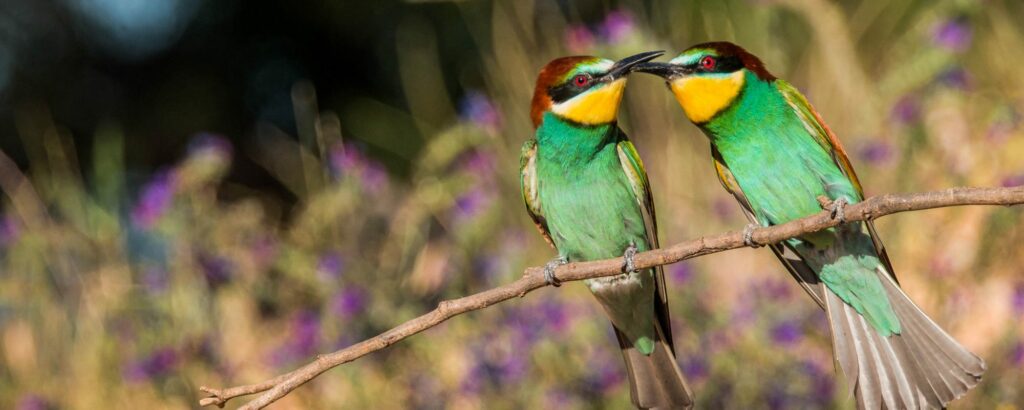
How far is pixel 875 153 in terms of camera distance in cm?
376

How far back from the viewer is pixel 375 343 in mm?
2061

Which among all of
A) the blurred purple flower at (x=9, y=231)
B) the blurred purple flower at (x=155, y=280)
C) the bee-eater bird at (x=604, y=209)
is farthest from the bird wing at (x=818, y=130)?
the blurred purple flower at (x=9, y=231)

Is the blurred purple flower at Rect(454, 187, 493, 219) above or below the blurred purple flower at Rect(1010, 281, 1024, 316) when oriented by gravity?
above

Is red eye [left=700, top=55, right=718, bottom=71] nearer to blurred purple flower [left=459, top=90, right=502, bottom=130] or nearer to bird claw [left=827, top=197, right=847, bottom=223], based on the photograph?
bird claw [left=827, top=197, right=847, bottom=223]

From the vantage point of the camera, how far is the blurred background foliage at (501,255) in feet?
11.4

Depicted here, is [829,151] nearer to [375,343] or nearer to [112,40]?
[375,343]

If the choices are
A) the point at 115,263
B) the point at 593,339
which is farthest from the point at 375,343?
the point at 115,263

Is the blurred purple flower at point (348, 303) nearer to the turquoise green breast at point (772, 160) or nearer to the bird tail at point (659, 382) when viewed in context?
the bird tail at point (659, 382)

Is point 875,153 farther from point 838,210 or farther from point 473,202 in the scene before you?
point 838,210

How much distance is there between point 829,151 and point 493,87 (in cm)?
330

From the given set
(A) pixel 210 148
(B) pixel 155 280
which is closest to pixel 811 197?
(A) pixel 210 148

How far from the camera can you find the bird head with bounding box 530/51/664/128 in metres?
2.75

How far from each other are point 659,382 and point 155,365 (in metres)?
1.66

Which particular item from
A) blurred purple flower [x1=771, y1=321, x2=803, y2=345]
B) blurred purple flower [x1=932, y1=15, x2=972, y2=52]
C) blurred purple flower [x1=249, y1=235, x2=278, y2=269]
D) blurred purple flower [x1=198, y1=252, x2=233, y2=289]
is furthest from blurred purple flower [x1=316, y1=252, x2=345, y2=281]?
blurred purple flower [x1=932, y1=15, x2=972, y2=52]
